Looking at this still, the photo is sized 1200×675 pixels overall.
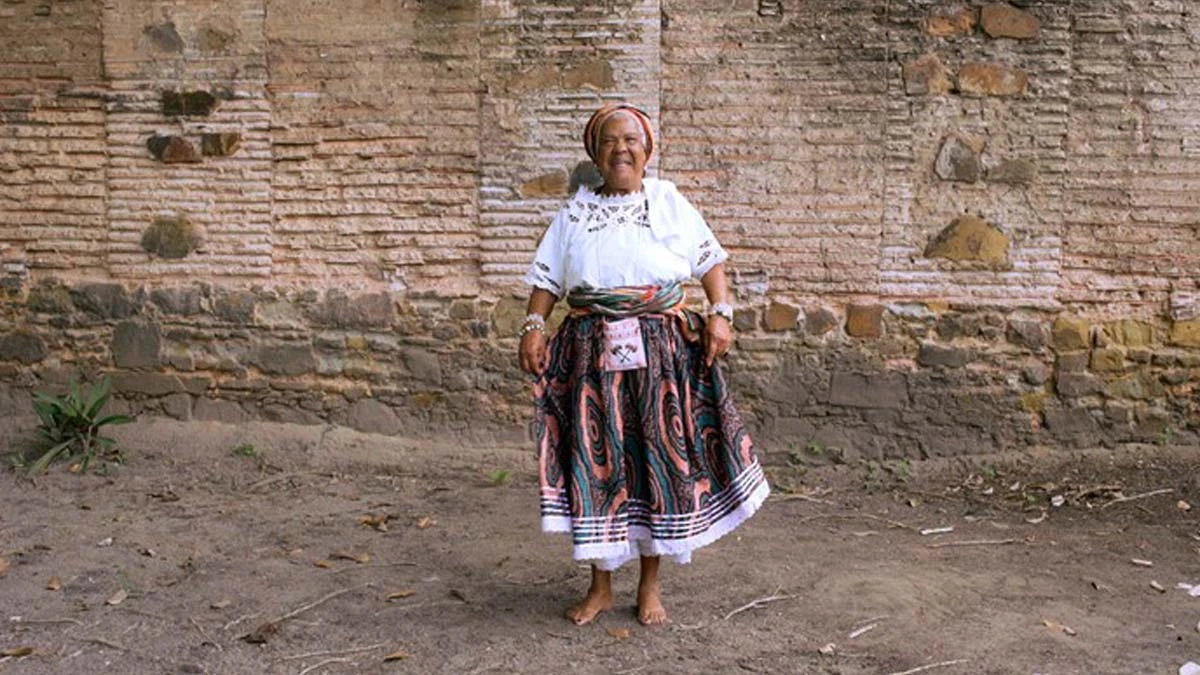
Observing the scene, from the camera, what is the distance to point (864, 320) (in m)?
5.81

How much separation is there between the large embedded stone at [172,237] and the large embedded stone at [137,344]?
0.38m

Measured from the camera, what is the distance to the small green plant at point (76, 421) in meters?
5.97

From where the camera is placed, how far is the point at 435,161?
233 inches

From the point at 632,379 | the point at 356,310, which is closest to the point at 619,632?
the point at 632,379

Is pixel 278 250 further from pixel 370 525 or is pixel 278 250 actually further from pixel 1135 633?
pixel 1135 633

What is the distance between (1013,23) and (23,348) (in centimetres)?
516

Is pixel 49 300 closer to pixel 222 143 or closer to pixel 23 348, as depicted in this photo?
pixel 23 348

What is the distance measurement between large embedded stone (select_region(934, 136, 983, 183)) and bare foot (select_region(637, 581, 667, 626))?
2.73 metres

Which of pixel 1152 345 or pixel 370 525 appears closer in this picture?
pixel 370 525

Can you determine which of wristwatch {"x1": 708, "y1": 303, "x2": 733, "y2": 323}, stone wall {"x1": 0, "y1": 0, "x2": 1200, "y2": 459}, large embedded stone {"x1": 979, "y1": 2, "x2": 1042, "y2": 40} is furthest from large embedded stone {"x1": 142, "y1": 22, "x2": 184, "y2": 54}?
large embedded stone {"x1": 979, "y1": 2, "x2": 1042, "y2": 40}

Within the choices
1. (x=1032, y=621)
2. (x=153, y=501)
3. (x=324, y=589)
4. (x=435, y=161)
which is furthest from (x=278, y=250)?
(x=1032, y=621)

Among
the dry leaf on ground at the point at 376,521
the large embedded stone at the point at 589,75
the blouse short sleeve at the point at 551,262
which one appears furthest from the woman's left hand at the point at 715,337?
the large embedded stone at the point at 589,75

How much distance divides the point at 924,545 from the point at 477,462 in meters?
2.20

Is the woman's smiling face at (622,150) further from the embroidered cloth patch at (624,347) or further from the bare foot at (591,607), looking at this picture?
the bare foot at (591,607)
